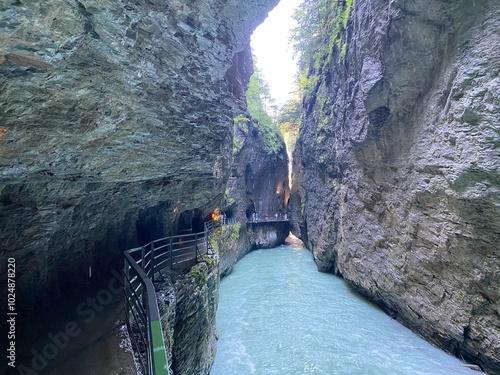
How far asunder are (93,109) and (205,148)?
319 centimetres

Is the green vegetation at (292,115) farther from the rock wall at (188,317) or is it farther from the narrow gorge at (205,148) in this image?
the rock wall at (188,317)

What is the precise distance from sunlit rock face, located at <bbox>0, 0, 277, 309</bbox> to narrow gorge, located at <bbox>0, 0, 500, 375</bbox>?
0.02 metres

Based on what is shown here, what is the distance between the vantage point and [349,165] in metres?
13.1

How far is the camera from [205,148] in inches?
258

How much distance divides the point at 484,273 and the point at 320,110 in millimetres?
14065

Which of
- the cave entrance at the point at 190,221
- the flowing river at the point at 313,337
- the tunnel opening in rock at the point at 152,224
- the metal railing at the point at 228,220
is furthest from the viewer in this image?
the metal railing at the point at 228,220

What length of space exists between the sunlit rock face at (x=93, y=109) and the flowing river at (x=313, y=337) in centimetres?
554

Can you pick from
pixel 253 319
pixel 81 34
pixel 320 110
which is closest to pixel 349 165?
pixel 320 110

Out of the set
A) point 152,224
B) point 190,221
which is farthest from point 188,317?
point 190,221

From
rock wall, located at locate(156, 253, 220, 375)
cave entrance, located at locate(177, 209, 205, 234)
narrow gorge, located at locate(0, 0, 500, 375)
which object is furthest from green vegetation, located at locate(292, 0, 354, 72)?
rock wall, located at locate(156, 253, 220, 375)

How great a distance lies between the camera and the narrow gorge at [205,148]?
3115mm

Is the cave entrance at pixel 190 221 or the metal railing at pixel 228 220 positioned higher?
the cave entrance at pixel 190 221

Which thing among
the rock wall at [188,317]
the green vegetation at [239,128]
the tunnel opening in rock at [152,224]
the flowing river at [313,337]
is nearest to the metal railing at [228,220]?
the green vegetation at [239,128]

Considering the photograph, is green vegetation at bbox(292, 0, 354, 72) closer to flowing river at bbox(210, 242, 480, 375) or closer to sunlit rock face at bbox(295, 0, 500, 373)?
sunlit rock face at bbox(295, 0, 500, 373)
